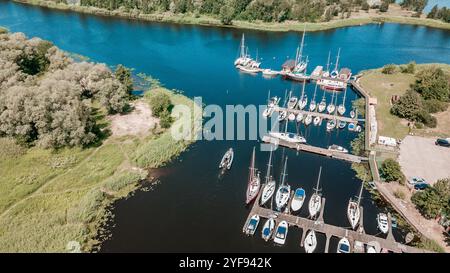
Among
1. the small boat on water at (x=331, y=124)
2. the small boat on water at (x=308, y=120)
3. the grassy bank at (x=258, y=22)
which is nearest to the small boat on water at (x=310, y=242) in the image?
the small boat on water at (x=331, y=124)

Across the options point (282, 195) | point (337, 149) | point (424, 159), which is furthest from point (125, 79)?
point (424, 159)

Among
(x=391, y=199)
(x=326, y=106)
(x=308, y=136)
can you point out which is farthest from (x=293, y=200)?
(x=326, y=106)

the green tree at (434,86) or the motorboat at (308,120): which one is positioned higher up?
the green tree at (434,86)

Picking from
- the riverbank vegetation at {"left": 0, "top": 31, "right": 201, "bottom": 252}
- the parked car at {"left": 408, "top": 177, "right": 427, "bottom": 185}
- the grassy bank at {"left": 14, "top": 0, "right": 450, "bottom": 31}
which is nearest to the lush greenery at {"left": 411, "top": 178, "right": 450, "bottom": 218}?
the parked car at {"left": 408, "top": 177, "right": 427, "bottom": 185}

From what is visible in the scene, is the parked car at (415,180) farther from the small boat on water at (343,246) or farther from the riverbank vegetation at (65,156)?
the riverbank vegetation at (65,156)

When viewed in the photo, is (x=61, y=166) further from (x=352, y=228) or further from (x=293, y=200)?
(x=352, y=228)

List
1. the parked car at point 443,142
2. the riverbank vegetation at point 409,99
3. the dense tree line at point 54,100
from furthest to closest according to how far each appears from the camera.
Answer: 1. the riverbank vegetation at point 409,99
2. the parked car at point 443,142
3. the dense tree line at point 54,100

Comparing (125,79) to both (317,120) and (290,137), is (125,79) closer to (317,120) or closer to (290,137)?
(290,137)
